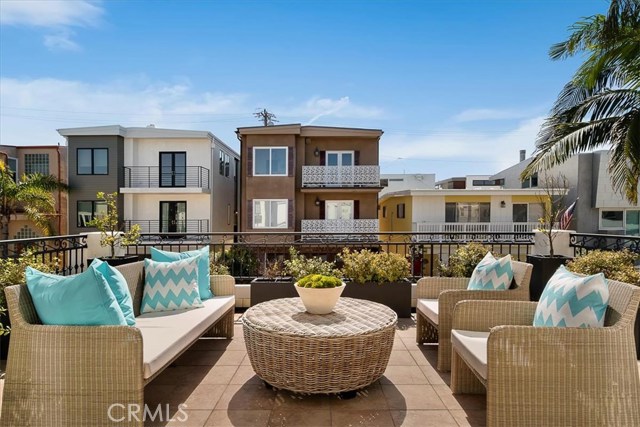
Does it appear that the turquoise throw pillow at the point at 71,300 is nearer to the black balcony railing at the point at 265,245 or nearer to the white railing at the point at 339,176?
the black balcony railing at the point at 265,245

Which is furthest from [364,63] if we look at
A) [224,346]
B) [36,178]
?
[36,178]

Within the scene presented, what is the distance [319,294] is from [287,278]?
2033 mm

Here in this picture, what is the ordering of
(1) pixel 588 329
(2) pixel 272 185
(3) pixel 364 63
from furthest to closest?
(2) pixel 272 185
(3) pixel 364 63
(1) pixel 588 329

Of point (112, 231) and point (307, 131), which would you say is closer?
point (112, 231)

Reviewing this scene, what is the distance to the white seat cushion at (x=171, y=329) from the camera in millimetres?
2238

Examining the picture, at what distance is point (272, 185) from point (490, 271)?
10295 millimetres

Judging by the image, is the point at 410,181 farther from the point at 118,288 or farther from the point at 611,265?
the point at 118,288

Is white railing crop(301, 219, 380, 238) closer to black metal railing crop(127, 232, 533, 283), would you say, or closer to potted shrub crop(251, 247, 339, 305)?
black metal railing crop(127, 232, 533, 283)

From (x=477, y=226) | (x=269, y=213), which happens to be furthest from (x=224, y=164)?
(x=477, y=226)

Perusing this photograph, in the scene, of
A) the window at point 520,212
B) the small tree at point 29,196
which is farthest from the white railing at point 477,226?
the small tree at point 29,196

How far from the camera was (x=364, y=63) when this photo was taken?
787 cm

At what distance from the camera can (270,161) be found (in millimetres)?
12992

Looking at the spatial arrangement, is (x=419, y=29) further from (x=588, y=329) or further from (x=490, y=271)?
(x=588, y=329)

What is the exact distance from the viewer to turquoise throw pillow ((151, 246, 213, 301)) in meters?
3.57
